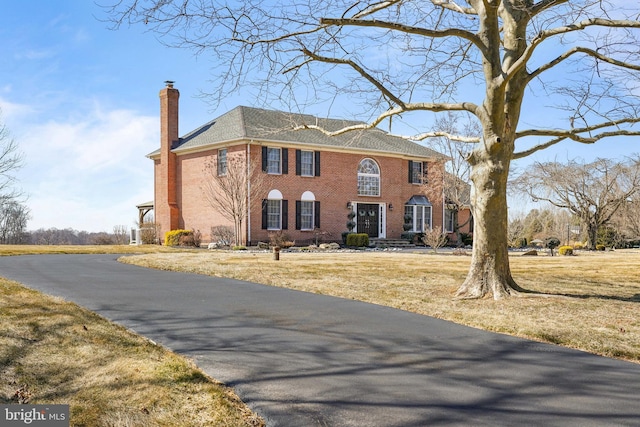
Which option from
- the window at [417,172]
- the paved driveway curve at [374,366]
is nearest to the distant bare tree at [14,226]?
the window at [417,172]

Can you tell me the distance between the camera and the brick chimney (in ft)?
115

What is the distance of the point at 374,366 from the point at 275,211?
88.1ft

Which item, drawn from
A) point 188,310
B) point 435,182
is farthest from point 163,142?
point 188,310

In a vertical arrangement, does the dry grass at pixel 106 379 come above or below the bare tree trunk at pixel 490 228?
below

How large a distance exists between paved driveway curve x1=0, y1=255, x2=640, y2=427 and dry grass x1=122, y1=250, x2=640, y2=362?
0.56 meters

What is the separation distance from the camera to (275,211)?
1273 inches

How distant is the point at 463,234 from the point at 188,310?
1342 inches

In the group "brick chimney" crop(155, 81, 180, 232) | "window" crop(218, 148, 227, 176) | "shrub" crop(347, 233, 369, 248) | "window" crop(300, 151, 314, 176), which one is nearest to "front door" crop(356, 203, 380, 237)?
"shrub" crop(347, 233, 369, 248)

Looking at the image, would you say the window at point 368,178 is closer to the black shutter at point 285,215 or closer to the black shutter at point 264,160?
the black shutter at point 285,215

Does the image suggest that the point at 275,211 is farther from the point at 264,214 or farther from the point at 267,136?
the point at 267,136

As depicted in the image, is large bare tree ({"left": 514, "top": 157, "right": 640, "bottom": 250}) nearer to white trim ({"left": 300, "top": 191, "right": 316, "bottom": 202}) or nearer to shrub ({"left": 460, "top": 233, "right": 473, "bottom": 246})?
shrub ({"left": 460, "top": 233, "right": 473, "bottom": 246})

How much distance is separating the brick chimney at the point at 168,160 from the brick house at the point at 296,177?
0.06 meters

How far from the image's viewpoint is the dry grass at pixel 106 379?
431cm

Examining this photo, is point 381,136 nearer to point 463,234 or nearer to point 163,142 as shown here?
point 463,234
